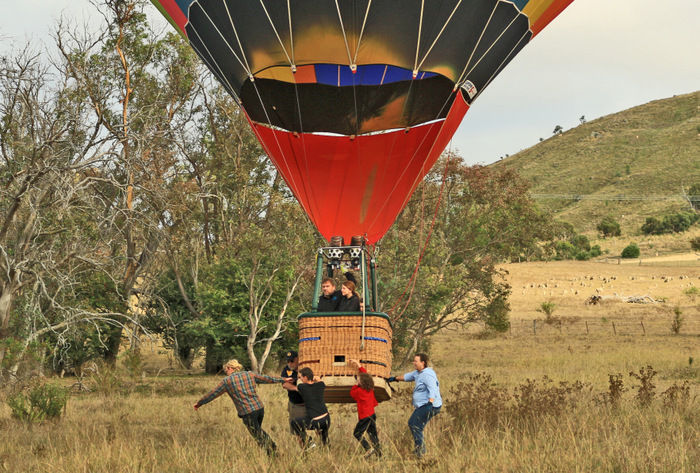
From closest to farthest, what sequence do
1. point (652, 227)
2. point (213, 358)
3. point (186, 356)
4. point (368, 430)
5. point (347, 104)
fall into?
point (368, 430) → point (347, 104) → point (213, 358) → point (186, 356) → point (652, 227)

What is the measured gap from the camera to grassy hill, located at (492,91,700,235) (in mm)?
114312

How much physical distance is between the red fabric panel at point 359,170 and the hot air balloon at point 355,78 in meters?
0.02

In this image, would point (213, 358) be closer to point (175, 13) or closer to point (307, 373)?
point (175, 13)

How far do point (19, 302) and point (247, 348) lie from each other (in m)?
6.98

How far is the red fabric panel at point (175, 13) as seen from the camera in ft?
37.7

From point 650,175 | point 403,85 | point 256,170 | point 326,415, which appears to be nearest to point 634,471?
point 326,415

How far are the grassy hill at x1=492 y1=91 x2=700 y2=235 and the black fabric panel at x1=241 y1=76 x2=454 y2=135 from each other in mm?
95574

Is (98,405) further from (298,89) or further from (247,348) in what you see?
(247,348)

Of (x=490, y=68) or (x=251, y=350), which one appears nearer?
(x=490, y=68)

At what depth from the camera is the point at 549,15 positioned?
11.7 m

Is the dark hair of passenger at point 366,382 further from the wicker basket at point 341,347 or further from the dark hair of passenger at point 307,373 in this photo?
the dark hair of passenger at point 307,373

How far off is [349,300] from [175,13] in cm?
542

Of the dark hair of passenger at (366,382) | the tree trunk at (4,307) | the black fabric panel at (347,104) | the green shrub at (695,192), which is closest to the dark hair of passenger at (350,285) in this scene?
the dark hair of passenger at (366,382)

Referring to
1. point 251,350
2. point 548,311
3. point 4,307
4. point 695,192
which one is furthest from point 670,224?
point 4,307
